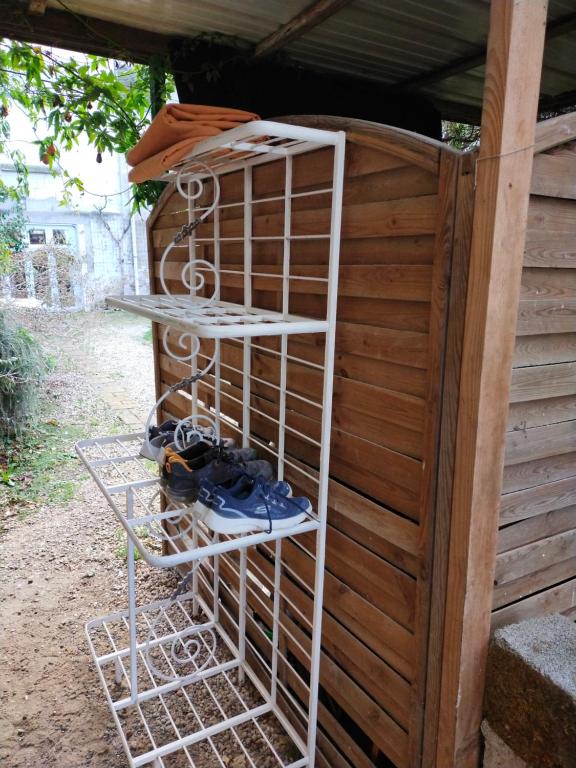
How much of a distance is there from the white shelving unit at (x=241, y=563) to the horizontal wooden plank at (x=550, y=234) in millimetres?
404

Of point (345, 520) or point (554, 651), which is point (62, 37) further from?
point (554, 651)

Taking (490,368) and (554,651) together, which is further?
(554,651)

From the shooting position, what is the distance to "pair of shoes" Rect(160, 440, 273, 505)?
134cm

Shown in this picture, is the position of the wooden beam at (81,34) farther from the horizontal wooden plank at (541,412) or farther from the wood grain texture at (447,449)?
the horizontal wooden plank at (541,412)

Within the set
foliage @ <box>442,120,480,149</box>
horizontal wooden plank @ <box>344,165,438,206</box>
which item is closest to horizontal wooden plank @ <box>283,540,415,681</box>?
horizontal wooden plank @ <box>344,165,438,206</box>

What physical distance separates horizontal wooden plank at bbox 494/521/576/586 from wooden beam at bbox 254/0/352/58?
1.49m

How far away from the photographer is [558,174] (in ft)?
3.44

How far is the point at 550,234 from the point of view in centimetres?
107

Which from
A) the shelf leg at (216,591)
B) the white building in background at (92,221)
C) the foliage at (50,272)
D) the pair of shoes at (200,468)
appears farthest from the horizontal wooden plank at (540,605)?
the white building in background at (92,221)

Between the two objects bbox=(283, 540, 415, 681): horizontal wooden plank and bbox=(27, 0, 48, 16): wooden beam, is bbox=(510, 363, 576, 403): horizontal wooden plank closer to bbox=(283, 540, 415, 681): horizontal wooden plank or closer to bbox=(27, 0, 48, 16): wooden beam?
bbox=(283, 540, 415, 681): horizontal wooden plank

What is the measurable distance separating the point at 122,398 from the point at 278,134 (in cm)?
409

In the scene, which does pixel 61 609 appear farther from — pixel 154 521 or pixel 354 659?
pixel 354 659

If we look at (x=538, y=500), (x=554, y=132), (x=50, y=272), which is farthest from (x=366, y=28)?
(x=50, y=272)

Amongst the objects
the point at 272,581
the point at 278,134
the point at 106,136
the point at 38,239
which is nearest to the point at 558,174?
the point at 278,134
